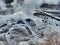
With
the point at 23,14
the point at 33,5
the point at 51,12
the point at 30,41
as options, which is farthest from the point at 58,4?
the point at 30,41

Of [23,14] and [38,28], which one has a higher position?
[23,14]

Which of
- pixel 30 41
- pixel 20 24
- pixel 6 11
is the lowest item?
pixel 30 41

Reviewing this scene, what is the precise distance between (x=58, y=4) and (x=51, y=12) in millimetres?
108

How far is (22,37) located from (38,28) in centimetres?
17

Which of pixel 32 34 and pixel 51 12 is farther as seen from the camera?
pixel 51 12

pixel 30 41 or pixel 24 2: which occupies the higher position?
pixel 24 2

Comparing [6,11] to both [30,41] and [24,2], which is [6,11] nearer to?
[24,2]

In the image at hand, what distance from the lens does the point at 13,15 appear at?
156cm

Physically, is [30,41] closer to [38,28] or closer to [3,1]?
[38,28]

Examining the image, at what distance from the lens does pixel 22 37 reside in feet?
4.81

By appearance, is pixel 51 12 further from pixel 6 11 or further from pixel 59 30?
pixel 6 11

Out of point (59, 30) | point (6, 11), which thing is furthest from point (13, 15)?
point (59, 30)

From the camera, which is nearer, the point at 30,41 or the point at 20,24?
the point at 30,41

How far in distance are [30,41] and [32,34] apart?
0.24ft
